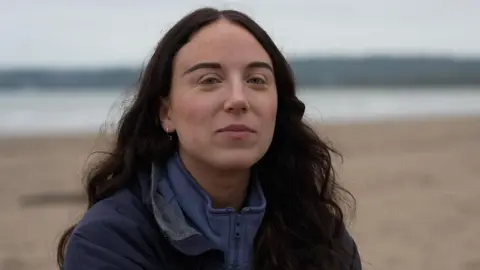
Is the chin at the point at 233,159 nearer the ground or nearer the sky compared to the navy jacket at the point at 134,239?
nearer the sky

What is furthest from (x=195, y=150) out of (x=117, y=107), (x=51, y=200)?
(x=51, y=200)

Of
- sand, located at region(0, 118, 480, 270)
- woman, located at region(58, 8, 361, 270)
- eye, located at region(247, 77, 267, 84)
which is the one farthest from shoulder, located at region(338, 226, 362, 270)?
sand, located at region(0, 118, 480, 270)

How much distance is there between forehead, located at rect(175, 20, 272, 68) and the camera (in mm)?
2285

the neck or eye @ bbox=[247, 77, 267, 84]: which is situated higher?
eye @ bbox=[247, 77, 267, 84]

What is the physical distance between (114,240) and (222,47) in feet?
2.13

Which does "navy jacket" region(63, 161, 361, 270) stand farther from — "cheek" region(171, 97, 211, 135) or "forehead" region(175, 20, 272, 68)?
"forehead" region(175, 20, 272, 68)

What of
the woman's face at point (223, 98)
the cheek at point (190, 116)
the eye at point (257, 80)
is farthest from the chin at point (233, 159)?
the eye at point (257, 80)

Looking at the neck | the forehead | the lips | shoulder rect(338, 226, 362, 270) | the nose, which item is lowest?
shoulder rect(338, 226, 362, 270)

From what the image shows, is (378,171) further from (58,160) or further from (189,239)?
(189,239)

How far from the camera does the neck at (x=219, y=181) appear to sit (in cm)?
233

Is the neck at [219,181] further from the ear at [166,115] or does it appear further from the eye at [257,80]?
the eye at [257,80]

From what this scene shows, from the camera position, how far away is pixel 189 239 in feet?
7.00

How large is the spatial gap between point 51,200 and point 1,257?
3438 mm

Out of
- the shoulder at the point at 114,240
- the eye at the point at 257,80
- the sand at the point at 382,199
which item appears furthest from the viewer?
the sand at the point at 382,199
